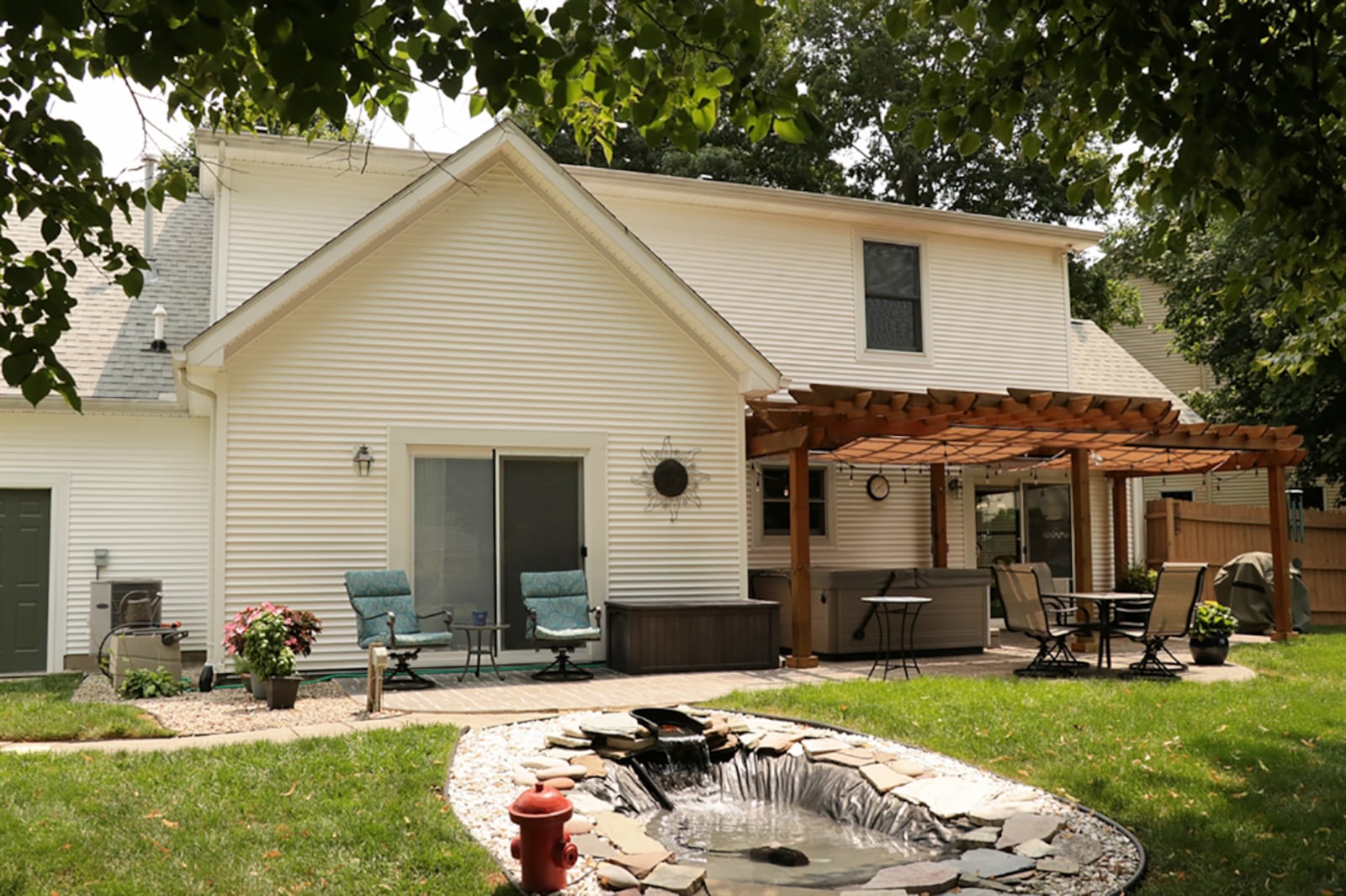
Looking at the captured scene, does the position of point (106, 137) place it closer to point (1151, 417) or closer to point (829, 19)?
point (1151, 417)

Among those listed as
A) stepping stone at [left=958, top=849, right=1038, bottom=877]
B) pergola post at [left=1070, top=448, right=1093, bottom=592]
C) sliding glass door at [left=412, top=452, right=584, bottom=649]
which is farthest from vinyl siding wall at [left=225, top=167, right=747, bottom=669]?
stepping stone at [left=958, top=849, right=1038, bottom=877]

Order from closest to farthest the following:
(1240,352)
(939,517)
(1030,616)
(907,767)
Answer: (907,767) < (1030,616) < (939,517) < (1240,352)

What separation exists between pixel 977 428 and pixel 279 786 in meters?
8.06

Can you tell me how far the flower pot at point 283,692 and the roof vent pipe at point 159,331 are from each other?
5.65 m

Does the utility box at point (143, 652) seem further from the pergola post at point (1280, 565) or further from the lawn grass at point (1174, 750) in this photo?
the pergola post at point (1280, 565)

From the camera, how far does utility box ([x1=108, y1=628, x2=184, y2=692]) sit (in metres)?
9.63

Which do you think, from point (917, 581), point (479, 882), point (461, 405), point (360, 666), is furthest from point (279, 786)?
point (917, 581)

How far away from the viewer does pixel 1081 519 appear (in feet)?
40.7

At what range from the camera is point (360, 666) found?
1071 centimetres

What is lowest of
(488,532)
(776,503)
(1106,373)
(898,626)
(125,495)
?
(898,626)

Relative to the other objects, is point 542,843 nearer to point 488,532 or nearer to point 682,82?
point 682,82

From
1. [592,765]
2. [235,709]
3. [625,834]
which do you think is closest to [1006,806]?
[625,834]

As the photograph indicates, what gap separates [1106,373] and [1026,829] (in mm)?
13193

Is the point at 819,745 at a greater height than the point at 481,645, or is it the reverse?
the point at 481,645
